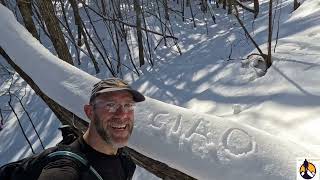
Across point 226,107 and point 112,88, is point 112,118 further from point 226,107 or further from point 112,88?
point 226,107

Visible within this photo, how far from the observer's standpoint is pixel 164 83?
7.16 metres

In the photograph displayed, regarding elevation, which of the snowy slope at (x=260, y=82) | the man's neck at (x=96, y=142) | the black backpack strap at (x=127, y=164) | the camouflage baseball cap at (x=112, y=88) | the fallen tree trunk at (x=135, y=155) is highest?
the camouflage baseball cap at (x=112, y=88)

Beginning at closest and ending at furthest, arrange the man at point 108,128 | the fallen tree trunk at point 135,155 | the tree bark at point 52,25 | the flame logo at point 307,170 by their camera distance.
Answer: the man at point 108,128, the flame logo at point 307,170, the fallen tree trunk at point 135,155, the tree bark at point 52,25

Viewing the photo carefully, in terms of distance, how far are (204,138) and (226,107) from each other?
2004mm

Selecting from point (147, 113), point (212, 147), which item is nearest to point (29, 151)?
point (147, 113)

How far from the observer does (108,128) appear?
6.60 feet

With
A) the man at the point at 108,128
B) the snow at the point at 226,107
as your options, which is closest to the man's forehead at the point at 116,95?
the man at the point at 108,128

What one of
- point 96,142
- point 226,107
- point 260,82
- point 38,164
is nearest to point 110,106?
point 96,142

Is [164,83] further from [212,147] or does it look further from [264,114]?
[212,147]

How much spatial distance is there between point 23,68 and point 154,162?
2012 mm

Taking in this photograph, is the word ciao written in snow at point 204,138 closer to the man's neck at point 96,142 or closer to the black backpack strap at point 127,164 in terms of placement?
the black backpack strap at point 127,164

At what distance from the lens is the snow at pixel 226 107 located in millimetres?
2518

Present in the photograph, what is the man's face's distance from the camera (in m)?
2.01

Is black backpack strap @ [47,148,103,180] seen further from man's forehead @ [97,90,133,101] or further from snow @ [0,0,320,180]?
snow @ [0,0,320,180]
